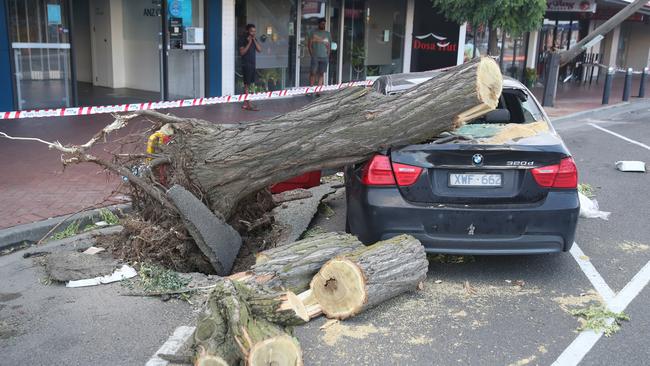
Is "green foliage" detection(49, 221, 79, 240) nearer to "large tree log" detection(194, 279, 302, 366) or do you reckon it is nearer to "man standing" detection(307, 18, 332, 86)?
"large tree log" detection(194, 279, 302, 366)

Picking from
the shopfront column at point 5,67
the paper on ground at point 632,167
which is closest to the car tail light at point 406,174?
the paper on ground at point 632,167

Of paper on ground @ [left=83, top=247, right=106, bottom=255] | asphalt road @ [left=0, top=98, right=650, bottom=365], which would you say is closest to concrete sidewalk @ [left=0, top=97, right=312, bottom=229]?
paper on ground @ [left=83, top=247, right=106, bottom=255]

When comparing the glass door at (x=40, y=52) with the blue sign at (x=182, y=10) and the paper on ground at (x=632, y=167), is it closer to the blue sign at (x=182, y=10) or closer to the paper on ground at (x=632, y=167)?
the blue sign at (x=182, y=10)

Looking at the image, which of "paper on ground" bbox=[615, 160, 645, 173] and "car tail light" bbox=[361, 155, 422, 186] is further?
"paper on ground" bbox=[615, 160, 645, 173]

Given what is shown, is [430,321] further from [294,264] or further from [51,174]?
[51,174]

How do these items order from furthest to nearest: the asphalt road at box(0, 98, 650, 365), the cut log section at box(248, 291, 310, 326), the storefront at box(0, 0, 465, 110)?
the storefront at box(0, 0, 465, 110), the asphalt road at box(0, 98, 650, 365), the cut log section at box(248, 291, 310, 326)

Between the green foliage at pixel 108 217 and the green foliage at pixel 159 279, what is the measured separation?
1416 mm

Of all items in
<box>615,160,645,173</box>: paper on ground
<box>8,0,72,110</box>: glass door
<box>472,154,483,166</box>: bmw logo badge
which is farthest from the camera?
<box>8,0,72,110</box>: glass door

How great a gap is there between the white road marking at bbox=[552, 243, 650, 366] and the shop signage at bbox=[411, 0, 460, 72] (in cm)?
1400

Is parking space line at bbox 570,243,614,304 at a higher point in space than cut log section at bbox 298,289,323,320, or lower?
lower

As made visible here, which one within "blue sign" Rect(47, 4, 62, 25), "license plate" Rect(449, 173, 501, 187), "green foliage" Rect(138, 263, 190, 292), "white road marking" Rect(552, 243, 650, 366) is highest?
"blue sign" Rect(47, 4, 62, 25)

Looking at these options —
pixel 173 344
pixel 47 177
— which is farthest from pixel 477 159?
pixel 47 177

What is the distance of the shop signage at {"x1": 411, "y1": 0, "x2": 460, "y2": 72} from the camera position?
19141 mm

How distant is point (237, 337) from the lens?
11.3 feet
